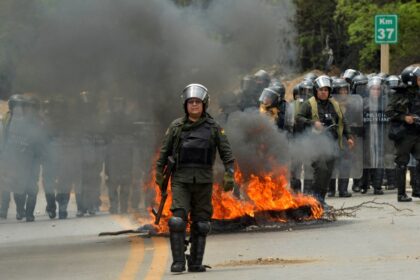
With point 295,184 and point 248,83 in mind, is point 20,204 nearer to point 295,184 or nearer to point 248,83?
point 248,83

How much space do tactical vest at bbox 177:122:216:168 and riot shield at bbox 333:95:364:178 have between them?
863 cm

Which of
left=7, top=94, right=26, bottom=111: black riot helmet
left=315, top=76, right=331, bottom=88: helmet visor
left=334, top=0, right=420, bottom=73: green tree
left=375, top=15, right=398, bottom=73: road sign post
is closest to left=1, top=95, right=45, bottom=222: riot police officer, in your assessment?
left=7, top=94, right=26, bottom=111: black riot helmet

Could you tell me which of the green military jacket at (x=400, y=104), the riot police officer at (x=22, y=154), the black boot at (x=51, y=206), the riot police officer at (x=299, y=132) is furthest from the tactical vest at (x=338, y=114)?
the black boot at (x=51, y=206)

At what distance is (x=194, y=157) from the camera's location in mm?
11766

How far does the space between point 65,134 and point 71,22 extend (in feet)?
10.0

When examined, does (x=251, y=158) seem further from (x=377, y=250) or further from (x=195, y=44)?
(x=377, y=250)

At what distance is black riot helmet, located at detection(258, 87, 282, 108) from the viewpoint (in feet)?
61.1

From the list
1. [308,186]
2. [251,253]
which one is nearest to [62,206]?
[308,186]

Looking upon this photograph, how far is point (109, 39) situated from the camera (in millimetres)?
15461

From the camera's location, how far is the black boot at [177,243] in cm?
1120

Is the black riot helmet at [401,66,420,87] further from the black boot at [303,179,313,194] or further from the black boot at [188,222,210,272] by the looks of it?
the black boot at [188,222,210,272]

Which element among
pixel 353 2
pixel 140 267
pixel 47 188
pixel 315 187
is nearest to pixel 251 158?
pixel 315 187

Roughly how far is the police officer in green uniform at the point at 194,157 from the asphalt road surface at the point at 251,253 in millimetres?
602

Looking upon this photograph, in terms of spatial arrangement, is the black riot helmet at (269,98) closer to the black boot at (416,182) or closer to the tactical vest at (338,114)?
the tactical vest at (338,114)
